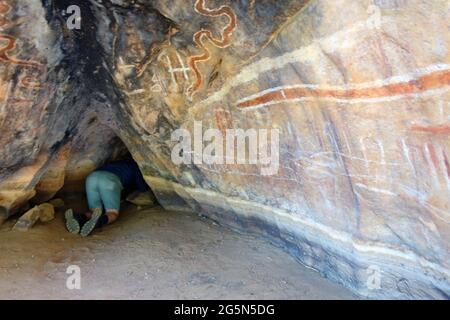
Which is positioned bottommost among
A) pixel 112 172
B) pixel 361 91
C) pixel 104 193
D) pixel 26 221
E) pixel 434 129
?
pixel 26 221

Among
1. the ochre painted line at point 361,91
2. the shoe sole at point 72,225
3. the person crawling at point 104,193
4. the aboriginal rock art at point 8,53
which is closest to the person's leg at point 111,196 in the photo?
the person crawling at point 104,193

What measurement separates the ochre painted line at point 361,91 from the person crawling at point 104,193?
1.86 metres

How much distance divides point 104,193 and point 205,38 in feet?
7.15

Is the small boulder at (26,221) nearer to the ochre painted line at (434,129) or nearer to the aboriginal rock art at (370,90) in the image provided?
the aboriginal rock art at (370,90)

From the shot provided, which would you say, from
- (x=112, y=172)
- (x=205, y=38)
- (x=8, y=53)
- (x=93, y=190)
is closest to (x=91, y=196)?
(x=93, y=190)

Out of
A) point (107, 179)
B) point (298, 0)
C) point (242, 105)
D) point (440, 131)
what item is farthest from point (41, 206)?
point (440, 131)

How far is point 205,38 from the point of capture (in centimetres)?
263

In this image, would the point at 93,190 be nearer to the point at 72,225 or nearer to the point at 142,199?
the point at 142,199

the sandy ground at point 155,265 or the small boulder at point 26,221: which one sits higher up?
the small boulder at point 26,221

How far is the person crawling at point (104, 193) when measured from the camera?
3.63 metres

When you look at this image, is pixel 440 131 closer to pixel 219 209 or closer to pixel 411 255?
pixel 411 255

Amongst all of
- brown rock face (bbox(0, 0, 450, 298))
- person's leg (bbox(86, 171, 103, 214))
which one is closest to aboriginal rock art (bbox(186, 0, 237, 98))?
brown rock face (bbox(0, 0, 450, 298))

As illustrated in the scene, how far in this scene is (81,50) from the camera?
308 centimetres

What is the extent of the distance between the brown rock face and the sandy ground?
17 cm
